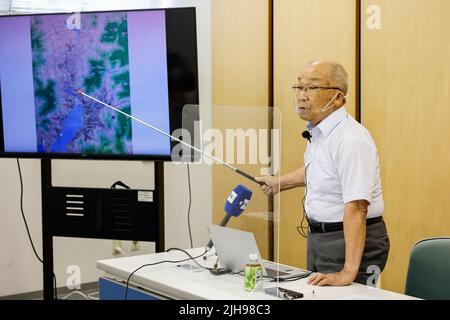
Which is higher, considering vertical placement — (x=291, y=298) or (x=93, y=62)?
(x=93, y=62)

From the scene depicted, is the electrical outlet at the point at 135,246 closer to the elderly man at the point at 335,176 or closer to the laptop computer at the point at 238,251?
the elderly man at the point at 335,176

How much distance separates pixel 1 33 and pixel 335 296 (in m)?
2.34

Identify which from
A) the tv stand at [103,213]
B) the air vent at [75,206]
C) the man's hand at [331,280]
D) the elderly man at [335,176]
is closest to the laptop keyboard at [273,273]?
the man's hand at [331,280]

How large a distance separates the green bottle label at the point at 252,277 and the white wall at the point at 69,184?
6.44ft

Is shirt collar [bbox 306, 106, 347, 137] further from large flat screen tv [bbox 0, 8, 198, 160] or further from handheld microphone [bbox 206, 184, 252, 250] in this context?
large flat screen tv [bbox 0, 8, 198, 160]

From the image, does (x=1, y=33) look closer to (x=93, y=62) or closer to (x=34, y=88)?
(x=34, y=88)

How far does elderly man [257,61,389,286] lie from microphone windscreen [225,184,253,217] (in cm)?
24

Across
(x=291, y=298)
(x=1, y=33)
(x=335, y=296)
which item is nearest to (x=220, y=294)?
(x=291, y=298)

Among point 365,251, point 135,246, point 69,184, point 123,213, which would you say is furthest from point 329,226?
point 69,184

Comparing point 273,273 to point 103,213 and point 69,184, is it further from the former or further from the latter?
point 69,184

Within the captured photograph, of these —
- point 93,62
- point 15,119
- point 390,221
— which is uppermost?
point 93,62

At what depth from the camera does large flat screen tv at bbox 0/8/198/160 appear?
10.1 ft

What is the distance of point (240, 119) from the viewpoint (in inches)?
80.7

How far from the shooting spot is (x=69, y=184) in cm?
428
